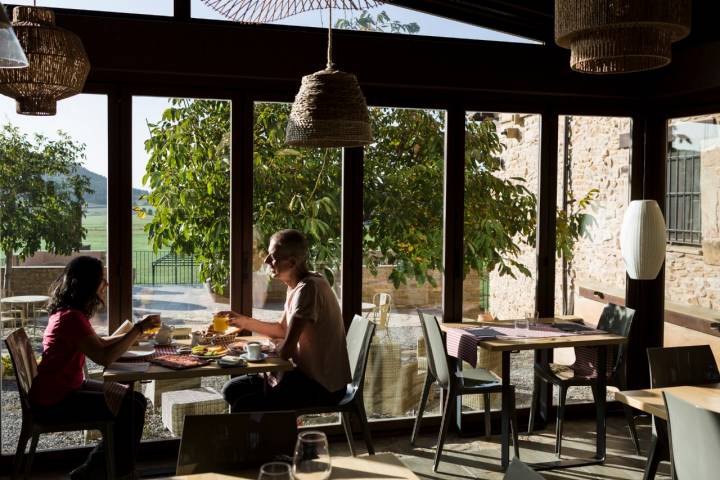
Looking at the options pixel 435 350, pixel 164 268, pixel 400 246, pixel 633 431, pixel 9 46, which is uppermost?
pixel 9 46

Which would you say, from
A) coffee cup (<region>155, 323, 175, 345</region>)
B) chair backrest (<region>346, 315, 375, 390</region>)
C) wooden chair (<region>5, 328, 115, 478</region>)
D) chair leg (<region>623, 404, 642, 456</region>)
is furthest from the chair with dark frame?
chair leg (<region>623, 404, 642, 456</region>)

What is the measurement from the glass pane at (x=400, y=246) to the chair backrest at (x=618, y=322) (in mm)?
1188

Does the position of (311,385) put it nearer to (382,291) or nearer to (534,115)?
(382,291)

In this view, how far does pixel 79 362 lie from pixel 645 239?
12.5 ft

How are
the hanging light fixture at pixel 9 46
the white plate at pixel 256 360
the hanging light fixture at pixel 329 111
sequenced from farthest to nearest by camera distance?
1. the white plate at pixel 256 360
2. the hanging light fixture at pixel 329 111
3. the hanging light fixture at pixel 9 46

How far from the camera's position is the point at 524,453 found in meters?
5.16

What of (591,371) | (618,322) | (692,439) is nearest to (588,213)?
(618,322)

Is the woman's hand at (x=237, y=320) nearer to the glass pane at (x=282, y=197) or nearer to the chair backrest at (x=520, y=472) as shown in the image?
the glass pane at (x=282, y=197)

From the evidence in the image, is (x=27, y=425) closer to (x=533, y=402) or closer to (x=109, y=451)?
(x=109, y=451)

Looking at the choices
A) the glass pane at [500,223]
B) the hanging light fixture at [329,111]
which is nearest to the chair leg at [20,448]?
the hanging light fixture at [329,111]

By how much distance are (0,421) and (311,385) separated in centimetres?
194

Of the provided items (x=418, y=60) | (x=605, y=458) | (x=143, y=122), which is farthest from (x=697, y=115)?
(x=143, y=122)

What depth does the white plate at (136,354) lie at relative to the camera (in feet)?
13.4

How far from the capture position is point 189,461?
8.05 ft
